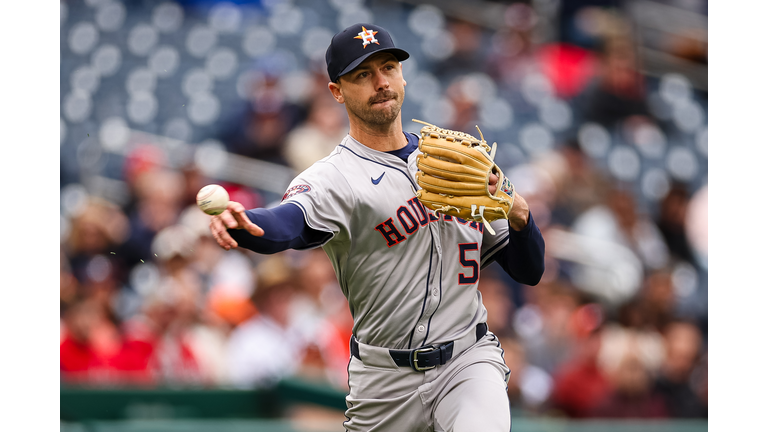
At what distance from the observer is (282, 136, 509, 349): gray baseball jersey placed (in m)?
2.53

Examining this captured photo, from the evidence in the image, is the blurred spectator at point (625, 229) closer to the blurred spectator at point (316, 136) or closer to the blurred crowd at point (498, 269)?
the blurred crowd at point (498, 269)

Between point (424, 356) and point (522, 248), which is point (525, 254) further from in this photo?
point (424, 356)

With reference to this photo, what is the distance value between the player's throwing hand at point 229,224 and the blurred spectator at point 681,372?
4651 mm

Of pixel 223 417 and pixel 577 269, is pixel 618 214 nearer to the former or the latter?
pixel 577 269

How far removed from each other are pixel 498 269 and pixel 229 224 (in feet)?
14.4

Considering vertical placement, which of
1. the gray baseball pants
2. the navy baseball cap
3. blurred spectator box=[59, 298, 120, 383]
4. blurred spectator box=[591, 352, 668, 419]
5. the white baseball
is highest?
the navy baseball cap

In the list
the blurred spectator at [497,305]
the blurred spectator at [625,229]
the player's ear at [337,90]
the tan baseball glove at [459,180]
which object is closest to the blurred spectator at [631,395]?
the blurred spectator at [497,305]

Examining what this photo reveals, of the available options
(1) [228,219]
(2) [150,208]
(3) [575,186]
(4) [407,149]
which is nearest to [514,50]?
(3) [575,186]

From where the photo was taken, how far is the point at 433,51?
7816mm

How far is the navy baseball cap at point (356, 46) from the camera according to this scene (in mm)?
2523

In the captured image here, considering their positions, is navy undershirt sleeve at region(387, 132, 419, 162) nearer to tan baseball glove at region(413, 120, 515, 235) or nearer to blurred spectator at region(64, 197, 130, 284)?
tan baseball glove at region(413, 120, 515, 235)

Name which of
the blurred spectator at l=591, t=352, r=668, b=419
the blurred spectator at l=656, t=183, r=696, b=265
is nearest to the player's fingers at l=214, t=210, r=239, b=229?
the blurred spectator at l=591, t=352, r=668, b=419

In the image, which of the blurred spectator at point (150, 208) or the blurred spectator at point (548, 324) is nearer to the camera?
the blurred spectator at point (548, 324)

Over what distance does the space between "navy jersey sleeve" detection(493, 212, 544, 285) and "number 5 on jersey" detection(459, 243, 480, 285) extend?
133mm
